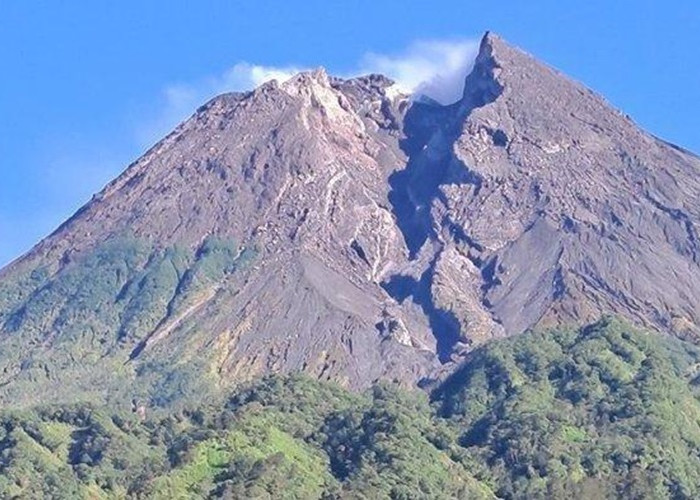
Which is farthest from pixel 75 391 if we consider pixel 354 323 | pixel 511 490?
pixel 511 490

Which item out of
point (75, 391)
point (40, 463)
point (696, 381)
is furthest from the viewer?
point (75, 391)

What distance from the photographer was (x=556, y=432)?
142250 millimetres

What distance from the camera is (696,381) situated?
17088 cm

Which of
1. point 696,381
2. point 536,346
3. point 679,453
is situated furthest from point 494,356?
point 679,453

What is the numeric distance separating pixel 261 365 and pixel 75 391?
52.4 ft

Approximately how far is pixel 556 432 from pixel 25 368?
227ft

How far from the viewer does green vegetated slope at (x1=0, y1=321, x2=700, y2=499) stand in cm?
12406

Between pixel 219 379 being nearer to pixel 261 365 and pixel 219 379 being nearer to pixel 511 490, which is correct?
pixel 261 365

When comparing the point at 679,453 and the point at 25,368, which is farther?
the point at 25,368

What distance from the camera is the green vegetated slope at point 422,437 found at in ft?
407

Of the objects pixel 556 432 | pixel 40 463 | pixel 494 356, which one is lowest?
pixel 40 463

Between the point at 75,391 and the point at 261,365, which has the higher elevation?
the point at 261,365

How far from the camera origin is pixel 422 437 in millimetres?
136250

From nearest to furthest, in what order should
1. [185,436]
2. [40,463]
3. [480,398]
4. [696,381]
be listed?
[185,436]
[40,463]
[480,398]
[696,381]
